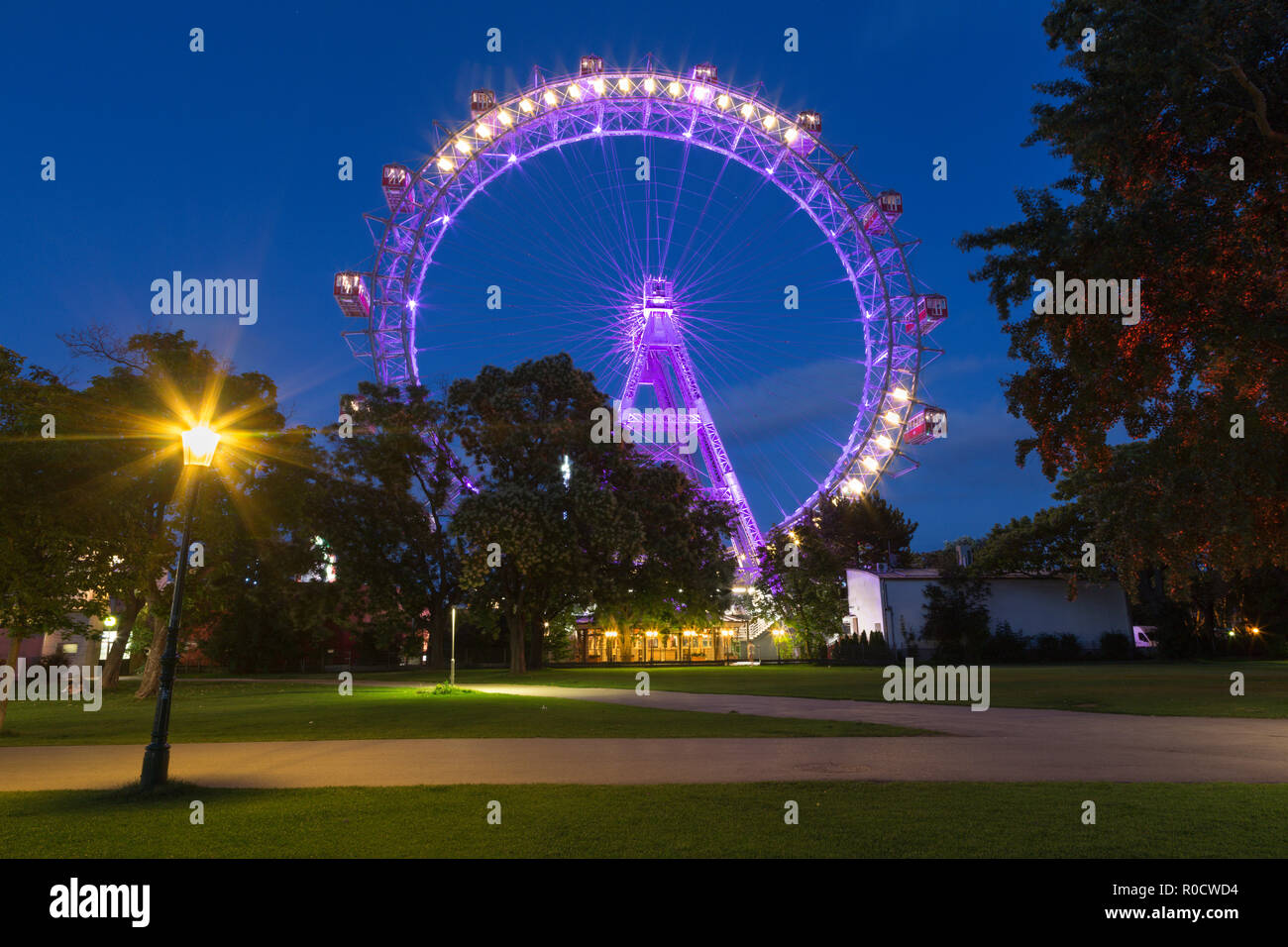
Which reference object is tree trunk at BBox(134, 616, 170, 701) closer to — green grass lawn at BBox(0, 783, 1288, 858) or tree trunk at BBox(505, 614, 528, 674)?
tree trunk at BBox(505, 614, 528, 674)

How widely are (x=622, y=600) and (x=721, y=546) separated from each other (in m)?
7.37

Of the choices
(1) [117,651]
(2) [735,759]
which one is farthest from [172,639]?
(1) [117,651]

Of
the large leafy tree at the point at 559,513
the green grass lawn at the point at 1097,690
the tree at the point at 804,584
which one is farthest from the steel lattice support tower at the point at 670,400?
the green grass lawn at the point at 1097,690

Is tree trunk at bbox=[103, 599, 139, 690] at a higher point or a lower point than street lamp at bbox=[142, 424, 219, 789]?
lower

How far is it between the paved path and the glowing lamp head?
Answer: 392 cm

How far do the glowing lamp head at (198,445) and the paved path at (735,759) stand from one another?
3.92 metres

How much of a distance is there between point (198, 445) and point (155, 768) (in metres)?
3.78

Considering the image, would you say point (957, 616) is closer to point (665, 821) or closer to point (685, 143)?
point (685, 143)

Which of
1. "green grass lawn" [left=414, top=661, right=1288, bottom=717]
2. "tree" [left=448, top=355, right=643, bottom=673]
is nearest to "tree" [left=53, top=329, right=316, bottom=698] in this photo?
"tree" [left=448, top=355, right=643, bottom=673]

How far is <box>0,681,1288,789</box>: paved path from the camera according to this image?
34.4 feet

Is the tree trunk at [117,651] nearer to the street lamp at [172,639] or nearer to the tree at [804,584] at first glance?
the street lamp at [172,639]

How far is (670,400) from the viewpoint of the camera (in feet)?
146

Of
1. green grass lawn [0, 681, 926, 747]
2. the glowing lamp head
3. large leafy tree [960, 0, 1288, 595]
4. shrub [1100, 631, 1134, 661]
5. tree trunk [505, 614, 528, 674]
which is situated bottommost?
shrub [1100, 631, 1134, 661]
